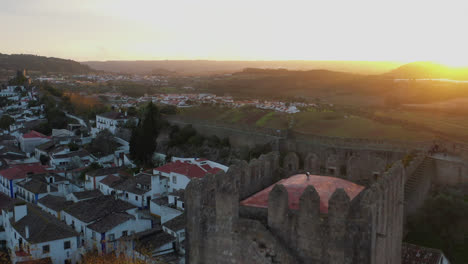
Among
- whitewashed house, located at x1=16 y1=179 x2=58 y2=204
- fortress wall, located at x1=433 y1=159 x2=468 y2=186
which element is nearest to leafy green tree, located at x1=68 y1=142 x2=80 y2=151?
whitewashed house, located at x1=16 y1=179 x2=58 y2=204

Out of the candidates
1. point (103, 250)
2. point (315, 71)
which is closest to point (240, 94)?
point (315, 71)

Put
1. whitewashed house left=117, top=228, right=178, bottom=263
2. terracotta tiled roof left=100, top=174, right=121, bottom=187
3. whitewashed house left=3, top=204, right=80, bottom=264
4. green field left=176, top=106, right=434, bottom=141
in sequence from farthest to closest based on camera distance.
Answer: green field left=176, top=106, right=434, bottom=141
terracotta tiled roof left=100, top=174, right=121, bottom=187
whitewashed house left=3, top=204, right=80, bottom=264
whitewashed house left=117, top=228, right=178, bottom=263

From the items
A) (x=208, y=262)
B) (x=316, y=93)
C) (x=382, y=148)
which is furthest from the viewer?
(x=316, y=93)

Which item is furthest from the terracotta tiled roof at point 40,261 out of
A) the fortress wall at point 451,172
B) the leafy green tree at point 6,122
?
the leafy green tree at point 6,122

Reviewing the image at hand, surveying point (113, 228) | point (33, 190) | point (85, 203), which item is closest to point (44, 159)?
point (33, 190)

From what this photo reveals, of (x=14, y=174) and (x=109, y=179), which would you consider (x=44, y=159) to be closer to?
(x=14, y=174)

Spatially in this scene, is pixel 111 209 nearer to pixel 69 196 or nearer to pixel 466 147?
pixel 69 196

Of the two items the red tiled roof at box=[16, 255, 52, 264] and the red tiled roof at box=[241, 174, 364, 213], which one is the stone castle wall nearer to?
the red tiled roof at box=[241, 174, 364, 213]
